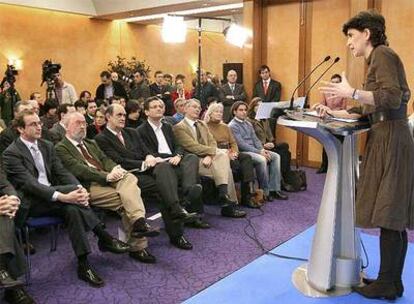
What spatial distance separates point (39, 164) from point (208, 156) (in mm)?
1616

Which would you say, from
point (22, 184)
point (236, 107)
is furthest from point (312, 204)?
point (22, 184)

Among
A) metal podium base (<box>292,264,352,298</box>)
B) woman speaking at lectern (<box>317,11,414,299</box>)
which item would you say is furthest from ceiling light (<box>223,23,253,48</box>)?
metal podium base (<box>292,264,352,298</box>)

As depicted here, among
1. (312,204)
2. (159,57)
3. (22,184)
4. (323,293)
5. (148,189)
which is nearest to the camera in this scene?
(323,293)

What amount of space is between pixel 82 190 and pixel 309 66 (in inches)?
184

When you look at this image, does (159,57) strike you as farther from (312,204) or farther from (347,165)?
(347,165)

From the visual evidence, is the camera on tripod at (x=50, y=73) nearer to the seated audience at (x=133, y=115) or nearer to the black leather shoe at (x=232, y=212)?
the seated audience at (x=133, y=115)

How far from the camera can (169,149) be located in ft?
13.8

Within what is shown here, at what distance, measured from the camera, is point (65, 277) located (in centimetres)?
302

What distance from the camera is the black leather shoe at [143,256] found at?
325cm

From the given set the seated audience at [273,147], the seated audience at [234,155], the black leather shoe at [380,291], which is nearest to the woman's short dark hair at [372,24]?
the black leather shoe at [380,291]

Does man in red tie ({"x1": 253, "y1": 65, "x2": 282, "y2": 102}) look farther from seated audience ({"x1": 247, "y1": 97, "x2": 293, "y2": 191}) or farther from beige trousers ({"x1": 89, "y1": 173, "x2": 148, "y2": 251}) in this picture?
beige trousers ({"x1": 89, "y1": 173, "x2": 148, "y2": 251})

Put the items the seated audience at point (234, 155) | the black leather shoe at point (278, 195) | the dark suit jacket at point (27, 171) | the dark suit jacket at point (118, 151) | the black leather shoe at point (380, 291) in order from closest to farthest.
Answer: the black leather shoe at point (380, 291)
the dark suit jacket at point (27, 171)
the dark suit jacket at point (118, 151)
the seated audience at point (234, 155)
the black leather shoe at point (278, 195)

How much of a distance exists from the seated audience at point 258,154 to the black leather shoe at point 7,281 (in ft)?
9.50

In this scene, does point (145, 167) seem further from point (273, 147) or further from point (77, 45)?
point (77, 45)
